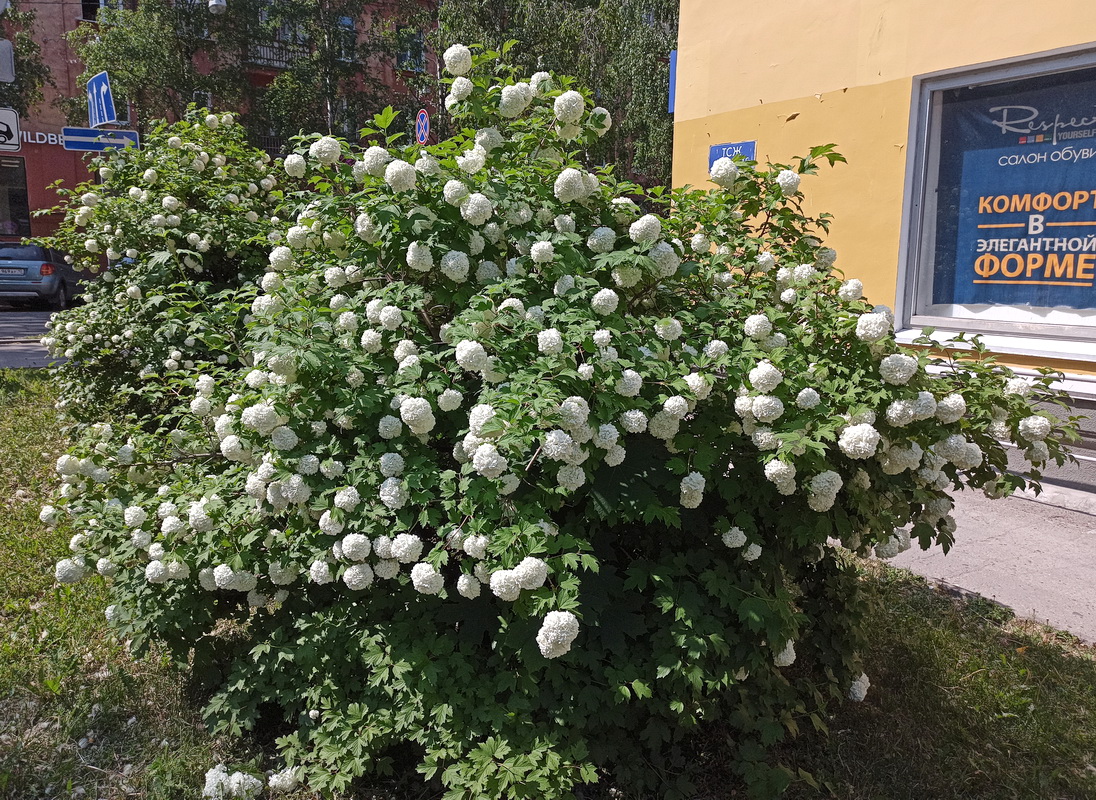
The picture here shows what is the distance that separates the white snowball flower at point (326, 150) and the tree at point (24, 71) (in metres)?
20.1

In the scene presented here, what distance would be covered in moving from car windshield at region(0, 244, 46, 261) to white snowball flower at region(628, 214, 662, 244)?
1877 centimetres

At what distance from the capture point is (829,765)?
3.07m

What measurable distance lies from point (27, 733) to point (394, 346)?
2177mm

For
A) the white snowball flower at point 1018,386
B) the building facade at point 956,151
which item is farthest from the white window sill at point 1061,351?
the white snowball flower at point 1018,386

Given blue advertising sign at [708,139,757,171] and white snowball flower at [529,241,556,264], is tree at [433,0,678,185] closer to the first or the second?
blue advertising sign at [708,139,757,171]

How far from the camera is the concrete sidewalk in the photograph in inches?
170

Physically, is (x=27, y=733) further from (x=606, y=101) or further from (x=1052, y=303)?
(x=606, y=101)

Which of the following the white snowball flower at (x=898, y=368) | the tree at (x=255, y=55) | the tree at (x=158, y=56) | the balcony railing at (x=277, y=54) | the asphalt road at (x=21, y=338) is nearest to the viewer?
the white snowball flower at (x=898, y=368)

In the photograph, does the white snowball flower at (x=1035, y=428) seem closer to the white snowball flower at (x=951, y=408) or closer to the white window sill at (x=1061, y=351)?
the white snowball flower at (x=951, y=408)

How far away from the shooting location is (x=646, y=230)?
2809 mm

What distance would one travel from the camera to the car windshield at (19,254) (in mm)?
17562

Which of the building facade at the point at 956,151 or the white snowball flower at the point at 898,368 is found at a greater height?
the building facade at the point at 956,151

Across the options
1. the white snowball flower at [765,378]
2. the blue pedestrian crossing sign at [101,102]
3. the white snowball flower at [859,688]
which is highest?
the blue pedestrian crossing sign at [101,102]

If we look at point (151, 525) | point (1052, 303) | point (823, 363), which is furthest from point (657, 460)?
point (1052, 303)
